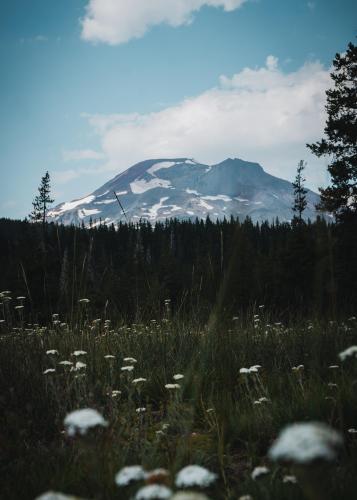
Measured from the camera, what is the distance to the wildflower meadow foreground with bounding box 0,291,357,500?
1.31m

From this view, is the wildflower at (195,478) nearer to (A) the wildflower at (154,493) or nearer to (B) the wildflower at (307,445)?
(A) the wildflower at (154,493)

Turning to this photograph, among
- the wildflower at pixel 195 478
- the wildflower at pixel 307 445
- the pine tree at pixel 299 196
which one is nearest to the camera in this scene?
the wildflower at pixel 307 445

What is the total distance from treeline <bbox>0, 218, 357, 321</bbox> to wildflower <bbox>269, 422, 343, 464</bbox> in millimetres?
1477

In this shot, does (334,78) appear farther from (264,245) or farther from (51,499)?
(264,245)

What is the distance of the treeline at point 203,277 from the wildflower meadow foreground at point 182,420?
0.70m

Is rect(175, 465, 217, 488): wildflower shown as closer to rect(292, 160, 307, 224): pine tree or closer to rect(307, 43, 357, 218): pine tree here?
rect(307, 43, 357, 218): pine tree

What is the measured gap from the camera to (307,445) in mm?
922

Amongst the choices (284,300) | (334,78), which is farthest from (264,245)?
(334,78)

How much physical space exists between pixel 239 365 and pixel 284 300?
2729 centimetres

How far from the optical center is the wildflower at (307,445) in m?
0.87

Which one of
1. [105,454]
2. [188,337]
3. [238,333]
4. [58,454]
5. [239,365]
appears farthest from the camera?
[238,333]

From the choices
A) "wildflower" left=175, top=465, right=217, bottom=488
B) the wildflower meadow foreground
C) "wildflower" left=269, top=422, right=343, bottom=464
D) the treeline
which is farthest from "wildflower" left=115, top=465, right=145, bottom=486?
the treeline

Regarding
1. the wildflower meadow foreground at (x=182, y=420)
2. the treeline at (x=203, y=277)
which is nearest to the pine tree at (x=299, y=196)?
the treeline at (x=203, y=277)

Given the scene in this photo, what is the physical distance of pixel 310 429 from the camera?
0.99 meters
